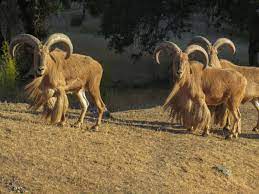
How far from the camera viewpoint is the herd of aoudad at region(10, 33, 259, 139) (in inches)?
545

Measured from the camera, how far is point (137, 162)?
1212 cm

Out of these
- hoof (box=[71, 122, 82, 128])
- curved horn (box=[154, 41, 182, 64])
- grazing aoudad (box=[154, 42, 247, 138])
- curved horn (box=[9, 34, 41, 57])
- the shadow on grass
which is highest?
curved horn (box=[9, 34, 41, 57])

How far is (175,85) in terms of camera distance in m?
15.0

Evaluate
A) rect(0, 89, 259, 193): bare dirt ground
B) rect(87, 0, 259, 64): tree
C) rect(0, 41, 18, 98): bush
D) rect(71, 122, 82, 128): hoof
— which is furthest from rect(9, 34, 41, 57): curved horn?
rect(87, 0, 259, 64): tree

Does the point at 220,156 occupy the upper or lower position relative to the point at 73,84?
lower

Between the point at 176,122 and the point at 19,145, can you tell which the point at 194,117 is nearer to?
the point at 176,122

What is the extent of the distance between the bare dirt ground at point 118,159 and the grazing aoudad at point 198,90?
0.36 m

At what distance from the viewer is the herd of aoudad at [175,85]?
45.4 ft

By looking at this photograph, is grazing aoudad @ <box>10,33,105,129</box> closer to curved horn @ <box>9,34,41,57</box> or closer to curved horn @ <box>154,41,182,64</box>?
curved horn @ <box>9,34,41,57</box>

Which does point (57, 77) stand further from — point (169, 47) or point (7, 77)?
point (7, 77)

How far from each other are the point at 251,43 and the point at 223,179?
16904 millimetres

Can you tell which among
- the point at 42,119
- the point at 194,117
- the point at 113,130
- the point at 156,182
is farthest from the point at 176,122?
the point at 156,182

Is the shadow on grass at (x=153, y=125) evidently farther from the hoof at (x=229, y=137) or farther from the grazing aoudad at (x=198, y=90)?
the hoof at (x=229, y=137)

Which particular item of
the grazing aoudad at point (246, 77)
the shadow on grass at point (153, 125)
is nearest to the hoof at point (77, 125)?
the shadow on grass at point (153, 125)
